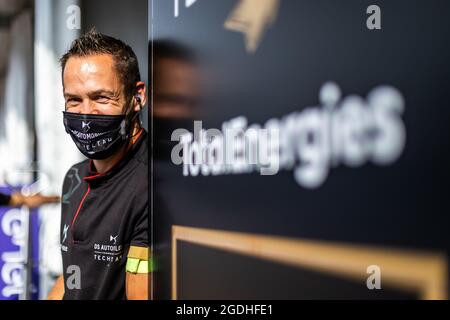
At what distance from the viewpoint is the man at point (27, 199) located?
246cm

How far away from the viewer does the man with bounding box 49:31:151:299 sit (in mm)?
1531

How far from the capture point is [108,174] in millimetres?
1616

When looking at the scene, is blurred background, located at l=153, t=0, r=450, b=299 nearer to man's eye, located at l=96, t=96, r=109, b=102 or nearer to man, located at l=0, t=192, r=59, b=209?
man's eye, located at l=96, t=96, r=109, b=102

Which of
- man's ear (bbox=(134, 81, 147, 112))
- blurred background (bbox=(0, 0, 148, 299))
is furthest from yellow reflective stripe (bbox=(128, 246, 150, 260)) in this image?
blurred background (bbox=(0, 0, 148, 299))

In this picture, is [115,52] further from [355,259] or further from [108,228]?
[355,259]

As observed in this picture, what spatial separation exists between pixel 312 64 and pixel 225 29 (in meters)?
0.33

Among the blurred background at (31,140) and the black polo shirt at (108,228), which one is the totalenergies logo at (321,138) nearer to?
the black polo shirt at (108,228)

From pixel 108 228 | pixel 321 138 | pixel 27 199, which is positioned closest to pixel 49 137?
pixel 27 199

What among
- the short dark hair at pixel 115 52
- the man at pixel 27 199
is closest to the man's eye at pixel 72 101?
the short dark hair at pixel 115 52

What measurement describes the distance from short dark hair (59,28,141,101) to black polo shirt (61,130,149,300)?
0.54ft

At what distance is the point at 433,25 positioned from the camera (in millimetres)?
712

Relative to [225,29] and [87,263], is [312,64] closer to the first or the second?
[225,29]

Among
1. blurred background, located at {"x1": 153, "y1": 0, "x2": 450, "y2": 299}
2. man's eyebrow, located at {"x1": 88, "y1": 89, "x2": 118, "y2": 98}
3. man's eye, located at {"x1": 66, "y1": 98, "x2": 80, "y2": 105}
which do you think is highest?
man's eyebrow, located at {"x1": 88, "y1": 89, "x2": 118, "y2": 98}

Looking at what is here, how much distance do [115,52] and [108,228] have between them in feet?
1.66
